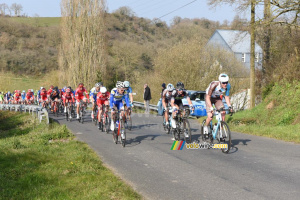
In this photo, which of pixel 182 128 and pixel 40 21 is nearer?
pixel 182 128

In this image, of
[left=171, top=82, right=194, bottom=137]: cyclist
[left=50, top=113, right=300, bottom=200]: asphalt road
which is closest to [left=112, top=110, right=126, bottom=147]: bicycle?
[left=50, top=113, right=300, bottom=200]: asphalt road

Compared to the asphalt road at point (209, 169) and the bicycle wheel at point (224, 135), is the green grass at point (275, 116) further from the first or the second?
the bicycle wheel at point (224, 135)

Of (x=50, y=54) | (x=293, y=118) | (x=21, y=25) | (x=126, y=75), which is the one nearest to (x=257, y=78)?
(x=293, y=118)

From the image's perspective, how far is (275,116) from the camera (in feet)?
52.9

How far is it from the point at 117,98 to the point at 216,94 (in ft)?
11.7

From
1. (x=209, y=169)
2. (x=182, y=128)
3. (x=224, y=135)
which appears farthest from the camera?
(x=182, y=128)

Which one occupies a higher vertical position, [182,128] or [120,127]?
[120,127]

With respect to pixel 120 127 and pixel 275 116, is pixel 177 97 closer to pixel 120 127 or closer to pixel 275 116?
pixel 120 127

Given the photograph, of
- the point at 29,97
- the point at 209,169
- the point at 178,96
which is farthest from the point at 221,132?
the point at 29,97

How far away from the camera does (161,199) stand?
618cm

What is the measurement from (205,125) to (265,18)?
10.4 metres

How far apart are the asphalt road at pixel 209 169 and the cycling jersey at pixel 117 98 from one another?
129 cm
